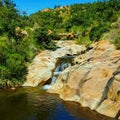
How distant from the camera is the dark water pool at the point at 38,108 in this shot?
30906 mm

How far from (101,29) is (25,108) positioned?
41.8 meters

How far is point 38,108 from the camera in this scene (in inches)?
1323

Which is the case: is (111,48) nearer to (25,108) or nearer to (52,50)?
(52,50)

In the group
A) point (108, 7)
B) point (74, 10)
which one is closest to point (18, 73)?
point (108, 7)

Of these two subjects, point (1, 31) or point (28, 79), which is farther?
point (1, 31)

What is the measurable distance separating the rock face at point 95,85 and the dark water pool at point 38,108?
1186mm

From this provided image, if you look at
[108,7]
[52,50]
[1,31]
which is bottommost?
[52,50]

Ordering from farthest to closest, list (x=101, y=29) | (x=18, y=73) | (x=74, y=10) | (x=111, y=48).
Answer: (x=74, y=10), (x=101, y=29), (x=111, y=48), (x=18, y=73)

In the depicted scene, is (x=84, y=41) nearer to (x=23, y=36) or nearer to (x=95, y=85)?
(x=23, y=36)

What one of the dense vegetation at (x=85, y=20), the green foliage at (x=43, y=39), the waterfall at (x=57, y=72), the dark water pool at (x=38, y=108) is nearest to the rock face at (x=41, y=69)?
the waterfall at (x=57, y=72)

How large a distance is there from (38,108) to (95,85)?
7157 millimetres

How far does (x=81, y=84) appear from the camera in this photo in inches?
1465

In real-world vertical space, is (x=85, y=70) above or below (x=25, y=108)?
above

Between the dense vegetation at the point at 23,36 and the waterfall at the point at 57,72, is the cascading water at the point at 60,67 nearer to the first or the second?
the waterfall at the point at 57,72
